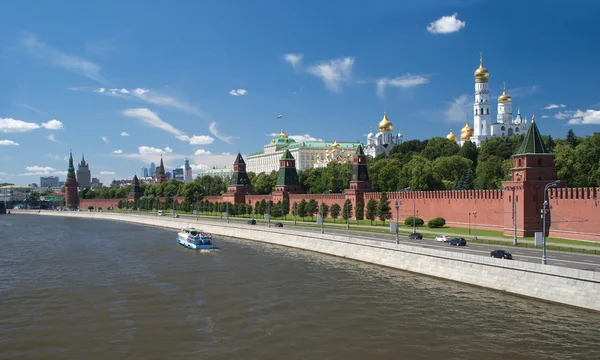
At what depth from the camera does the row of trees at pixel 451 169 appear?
5925 centimetres

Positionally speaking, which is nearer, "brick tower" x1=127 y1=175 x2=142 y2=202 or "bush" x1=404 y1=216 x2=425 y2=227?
"bush" x1=404 y1=216 x2=425 y2=227

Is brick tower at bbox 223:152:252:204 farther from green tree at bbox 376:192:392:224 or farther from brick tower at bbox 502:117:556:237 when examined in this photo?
brick tower at bbox 502:117:556:237

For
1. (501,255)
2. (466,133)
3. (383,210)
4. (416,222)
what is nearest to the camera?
(501,255)

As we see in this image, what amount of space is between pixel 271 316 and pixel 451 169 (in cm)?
5876

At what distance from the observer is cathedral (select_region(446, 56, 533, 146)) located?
122562mm

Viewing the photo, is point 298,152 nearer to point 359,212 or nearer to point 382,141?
point 382,141

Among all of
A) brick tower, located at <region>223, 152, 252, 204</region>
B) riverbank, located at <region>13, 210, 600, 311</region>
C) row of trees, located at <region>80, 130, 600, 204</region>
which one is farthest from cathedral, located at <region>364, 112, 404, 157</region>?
riverbank, located at <region>13, 210, 600, 311</region>

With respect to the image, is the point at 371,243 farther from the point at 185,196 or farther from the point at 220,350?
the point at 185,196

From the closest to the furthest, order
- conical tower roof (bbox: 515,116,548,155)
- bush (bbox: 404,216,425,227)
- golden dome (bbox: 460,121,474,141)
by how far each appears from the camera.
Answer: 1. conical tower roof (bbox: 515,116,548,155)
2. bush (bbox: 404,216,425,227)
3. golden dome (bbox: 460,121,474,141)

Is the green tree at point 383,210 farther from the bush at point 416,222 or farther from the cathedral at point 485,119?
the cathedral at point 485,119

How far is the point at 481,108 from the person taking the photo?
123 meters

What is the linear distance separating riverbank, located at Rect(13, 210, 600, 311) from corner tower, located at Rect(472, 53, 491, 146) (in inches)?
3380

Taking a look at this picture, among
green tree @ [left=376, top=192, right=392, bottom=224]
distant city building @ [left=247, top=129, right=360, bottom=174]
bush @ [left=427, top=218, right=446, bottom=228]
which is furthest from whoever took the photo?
distant city building @ [left=247, top=129, right=360, bottom=174]

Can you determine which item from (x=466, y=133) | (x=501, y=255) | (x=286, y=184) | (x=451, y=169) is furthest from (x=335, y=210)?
(x=466, y=133)
